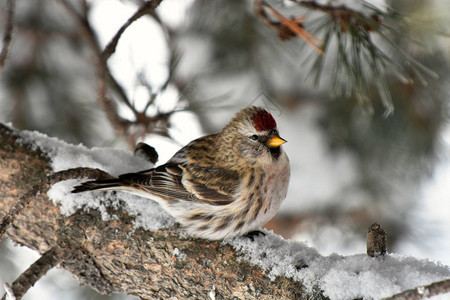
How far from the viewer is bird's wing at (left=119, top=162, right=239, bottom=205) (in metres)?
1.65

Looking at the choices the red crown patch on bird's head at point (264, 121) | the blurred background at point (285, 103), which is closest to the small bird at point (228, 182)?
the red crown patch on bird's head at point (264, 121)

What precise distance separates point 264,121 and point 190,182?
0.34 m

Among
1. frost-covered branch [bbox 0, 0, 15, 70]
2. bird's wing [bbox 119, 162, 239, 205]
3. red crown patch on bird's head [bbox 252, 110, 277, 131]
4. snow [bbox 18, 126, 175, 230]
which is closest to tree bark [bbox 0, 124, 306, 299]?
snow [bbox 18, 126, 175, 230]

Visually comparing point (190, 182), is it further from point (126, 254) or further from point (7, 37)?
point (7, 37)

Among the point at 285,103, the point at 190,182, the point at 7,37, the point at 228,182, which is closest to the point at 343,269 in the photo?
the point at 228,182

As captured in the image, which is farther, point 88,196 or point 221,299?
point 88,196

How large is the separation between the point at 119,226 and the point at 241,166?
473 mm

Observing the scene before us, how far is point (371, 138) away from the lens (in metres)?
2.60

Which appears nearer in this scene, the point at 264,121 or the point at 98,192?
the point at 98,192

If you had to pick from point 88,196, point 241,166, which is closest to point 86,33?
point 88,196

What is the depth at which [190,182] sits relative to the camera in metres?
1.74

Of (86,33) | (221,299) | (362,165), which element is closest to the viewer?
(221,299)

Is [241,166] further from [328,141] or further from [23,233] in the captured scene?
[328,141]

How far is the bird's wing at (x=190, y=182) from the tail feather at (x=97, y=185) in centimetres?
7
